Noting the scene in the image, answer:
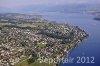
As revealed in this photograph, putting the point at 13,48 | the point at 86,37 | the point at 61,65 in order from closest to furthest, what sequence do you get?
1. the point at 61,65
2. the point at 13,48
3. the point at 86,37

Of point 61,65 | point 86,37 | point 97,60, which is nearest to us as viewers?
point 61,65

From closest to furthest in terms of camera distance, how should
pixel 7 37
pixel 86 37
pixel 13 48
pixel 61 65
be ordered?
pixel 61 65 → pixel 13 48 → pixel 7 37 → pixel 86 37

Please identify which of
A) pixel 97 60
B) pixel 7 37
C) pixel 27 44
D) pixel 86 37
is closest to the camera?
pixel 97 60

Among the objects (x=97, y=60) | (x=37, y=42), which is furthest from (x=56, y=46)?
(x=97, y=60)

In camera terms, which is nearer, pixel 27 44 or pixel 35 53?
pixel 35 53

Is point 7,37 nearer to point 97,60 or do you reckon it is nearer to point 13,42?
point 13,42

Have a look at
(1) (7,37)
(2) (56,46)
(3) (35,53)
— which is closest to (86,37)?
(2) (56,46)

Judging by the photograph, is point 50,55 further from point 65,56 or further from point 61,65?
point 61,65

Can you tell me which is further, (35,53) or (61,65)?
(35,53)
